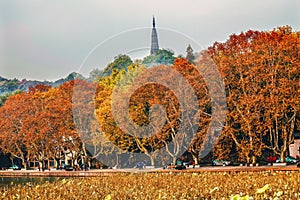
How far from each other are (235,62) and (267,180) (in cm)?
2276

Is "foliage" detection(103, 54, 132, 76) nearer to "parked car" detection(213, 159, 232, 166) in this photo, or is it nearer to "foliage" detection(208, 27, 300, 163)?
"parked car" detection(213, 159, 232, 166)

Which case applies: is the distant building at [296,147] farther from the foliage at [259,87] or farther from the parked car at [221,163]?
the foliage at [259,87]

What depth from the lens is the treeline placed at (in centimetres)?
3422

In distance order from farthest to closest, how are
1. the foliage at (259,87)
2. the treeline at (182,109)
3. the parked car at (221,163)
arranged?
the parked car at (221,163)
the treeline at (182,109)
the foliage at (259,87)

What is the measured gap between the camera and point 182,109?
125 ft

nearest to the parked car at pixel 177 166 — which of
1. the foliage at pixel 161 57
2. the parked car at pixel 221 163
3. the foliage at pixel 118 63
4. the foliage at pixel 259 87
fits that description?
the parked car at pixel 221 163

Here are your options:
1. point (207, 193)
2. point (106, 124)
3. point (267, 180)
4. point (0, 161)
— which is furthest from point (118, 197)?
point (0, 161)

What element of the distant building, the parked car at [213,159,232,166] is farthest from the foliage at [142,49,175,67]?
the distant building

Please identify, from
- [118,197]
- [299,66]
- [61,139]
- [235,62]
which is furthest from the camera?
[61,139]

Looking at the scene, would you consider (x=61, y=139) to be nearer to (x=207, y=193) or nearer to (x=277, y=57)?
(x=277, y=57)

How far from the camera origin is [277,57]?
112ft

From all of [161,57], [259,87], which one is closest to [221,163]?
[259,87]

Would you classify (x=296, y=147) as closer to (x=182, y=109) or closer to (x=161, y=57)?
(x=182, y=109)

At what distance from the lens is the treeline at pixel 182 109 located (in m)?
34.2
